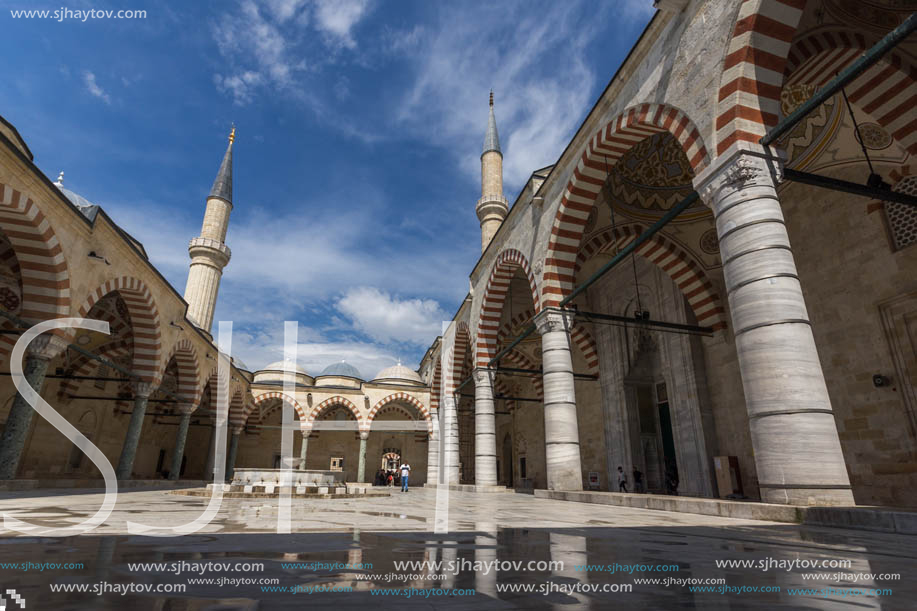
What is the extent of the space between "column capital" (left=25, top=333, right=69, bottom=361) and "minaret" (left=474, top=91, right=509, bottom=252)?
12482 mm

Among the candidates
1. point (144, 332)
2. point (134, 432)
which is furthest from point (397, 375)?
point (144, 332)

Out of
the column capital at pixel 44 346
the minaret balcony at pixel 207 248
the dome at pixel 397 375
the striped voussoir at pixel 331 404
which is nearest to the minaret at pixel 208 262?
the minaret balcony at pixel 207 248

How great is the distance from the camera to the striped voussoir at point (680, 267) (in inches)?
412

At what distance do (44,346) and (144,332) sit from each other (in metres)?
3.61

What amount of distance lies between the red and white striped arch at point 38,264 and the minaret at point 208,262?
10.8 meters

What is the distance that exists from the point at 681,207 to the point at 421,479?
2262 centimetres

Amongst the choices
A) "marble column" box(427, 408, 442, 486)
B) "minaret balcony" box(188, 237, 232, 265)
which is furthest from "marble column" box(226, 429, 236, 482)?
"marble column" box(427, 408, 442, 486)

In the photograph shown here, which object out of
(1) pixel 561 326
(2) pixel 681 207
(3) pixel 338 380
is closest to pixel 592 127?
(2) pixel 681 207

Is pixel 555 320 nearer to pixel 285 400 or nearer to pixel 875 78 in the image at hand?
pixel 875 78

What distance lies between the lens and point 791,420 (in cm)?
407

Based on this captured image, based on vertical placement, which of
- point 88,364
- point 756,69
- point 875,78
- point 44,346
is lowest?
point 44,346

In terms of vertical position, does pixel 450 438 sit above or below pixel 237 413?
below

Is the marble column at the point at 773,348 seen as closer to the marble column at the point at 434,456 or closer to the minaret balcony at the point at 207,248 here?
the marble column at the point at 434,456

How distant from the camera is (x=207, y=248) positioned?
2000cm
